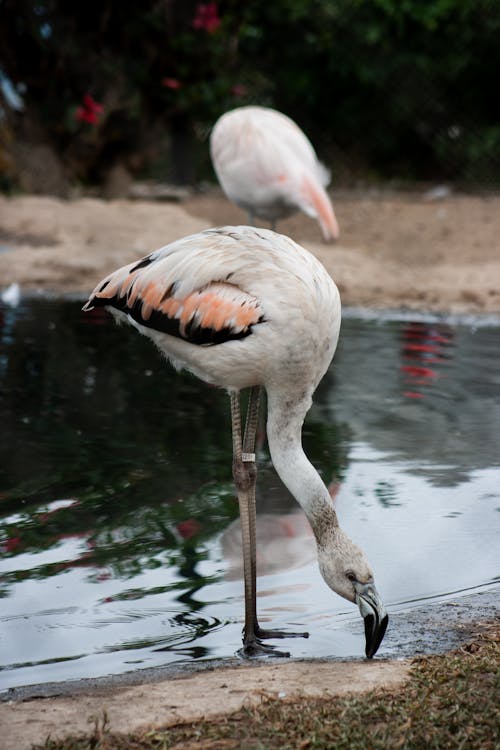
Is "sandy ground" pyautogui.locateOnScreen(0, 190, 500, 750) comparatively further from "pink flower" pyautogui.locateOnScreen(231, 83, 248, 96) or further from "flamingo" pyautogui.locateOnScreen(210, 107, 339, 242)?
"flamingo" pyautogui.locateOnScreen(210, 107, 339, 242)

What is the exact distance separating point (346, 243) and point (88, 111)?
3.30m

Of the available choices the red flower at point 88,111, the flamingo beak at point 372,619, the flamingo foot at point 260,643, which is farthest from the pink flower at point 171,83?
the flamingo beak at point 372,619

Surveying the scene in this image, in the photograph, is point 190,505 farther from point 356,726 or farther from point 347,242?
point 347,242

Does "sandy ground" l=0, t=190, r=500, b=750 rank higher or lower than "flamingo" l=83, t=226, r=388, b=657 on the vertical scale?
lower

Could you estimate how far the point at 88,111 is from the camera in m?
12.1

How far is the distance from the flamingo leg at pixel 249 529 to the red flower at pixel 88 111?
9.00m

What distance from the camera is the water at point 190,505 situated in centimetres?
331

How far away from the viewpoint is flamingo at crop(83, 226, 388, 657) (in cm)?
319

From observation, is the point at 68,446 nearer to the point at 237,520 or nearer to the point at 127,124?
the point at 237,520

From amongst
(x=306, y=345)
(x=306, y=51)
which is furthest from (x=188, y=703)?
(x=306, y=51)

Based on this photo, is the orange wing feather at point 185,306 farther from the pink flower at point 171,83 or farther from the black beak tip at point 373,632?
the pink flower at point 171,83

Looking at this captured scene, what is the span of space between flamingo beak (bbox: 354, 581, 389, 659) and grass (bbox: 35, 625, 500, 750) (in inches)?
9.7

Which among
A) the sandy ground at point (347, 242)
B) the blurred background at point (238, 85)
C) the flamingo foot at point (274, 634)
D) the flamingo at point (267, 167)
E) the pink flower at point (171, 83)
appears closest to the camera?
the flamingo foot at point (274, 634)

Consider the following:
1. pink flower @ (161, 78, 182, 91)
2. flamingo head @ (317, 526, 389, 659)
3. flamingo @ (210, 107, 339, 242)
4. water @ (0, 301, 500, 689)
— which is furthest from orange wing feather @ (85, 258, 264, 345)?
pink flower @ (161, 78, 182, 91)
